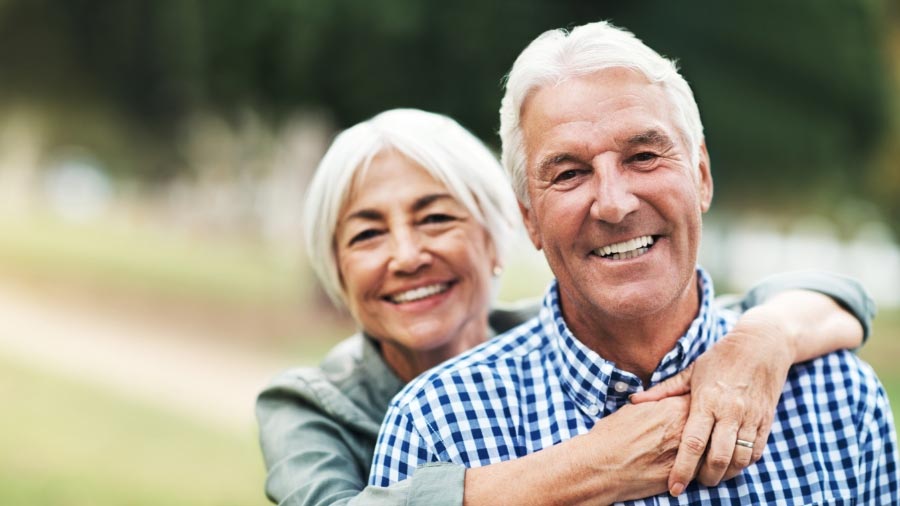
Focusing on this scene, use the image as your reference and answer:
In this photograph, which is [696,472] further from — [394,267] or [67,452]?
[67,452]

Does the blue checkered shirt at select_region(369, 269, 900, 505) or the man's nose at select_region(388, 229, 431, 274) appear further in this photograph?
the man's nose at select_region(388, 229, 431, 274)

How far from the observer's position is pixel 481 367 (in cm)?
213

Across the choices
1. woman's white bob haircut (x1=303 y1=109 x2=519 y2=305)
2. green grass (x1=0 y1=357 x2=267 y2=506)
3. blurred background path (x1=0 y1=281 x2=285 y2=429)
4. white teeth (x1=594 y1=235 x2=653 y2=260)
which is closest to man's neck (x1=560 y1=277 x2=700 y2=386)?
white teeth (x1=594 y1=235 x2=653 y2=260)

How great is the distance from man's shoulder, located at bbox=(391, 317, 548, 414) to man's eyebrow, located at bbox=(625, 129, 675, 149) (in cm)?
52

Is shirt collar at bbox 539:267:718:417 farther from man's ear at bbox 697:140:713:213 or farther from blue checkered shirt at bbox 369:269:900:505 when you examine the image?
man's ear at bbox 697:140:713:213

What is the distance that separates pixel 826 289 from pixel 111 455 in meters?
6.91

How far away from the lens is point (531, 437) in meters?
2.09

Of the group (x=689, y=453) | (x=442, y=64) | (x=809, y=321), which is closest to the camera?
(x=689, y=453)

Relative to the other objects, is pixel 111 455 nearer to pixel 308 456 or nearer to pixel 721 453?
pixel 308 456

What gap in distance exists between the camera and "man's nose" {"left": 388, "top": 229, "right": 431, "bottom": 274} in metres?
2.73

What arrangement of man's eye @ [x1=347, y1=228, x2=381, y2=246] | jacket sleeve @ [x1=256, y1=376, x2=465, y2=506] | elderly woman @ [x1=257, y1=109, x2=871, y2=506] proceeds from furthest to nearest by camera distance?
1. man's eye @ [x1=347, y1=228, x2=381, y2=246]
2. elderly woman @ [x1=257, y1=109, x2=871, y2=506]
3. jacket sleeve @ [x1=256, y1=376, x2=465, y2=506]

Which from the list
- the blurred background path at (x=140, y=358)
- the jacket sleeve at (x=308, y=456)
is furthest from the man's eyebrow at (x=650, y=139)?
the blurred background path at (x=140, y=358)

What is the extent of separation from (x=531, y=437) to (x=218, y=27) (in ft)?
24.2

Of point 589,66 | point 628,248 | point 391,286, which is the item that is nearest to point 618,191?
point 628,248
